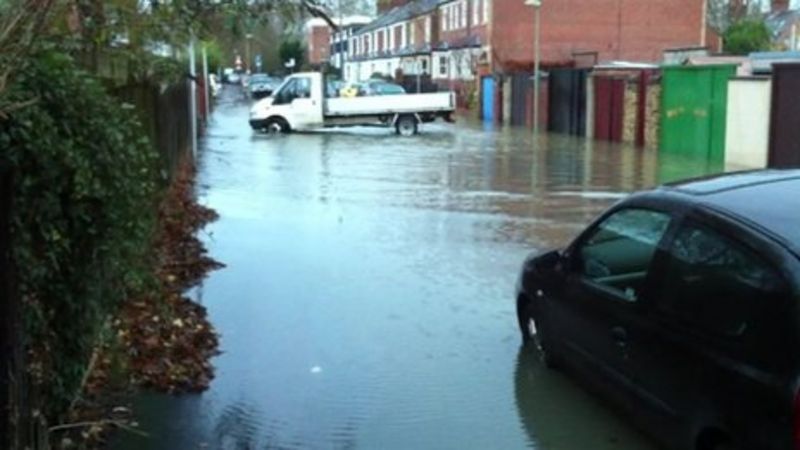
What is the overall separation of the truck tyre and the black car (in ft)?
99.3

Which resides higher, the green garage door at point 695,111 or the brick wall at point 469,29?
the brick wall at point 469,29

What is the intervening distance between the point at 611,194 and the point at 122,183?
14.1 m

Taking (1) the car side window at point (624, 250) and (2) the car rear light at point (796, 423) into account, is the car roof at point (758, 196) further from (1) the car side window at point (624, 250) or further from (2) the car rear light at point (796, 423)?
(2) the car rear light at point (796, 423)

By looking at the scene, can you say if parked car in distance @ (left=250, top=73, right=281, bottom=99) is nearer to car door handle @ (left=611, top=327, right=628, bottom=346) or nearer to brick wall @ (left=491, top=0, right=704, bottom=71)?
brick wall @ (left=491, top=0, right=704, bottom=71)

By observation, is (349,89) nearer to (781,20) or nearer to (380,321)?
(380,321)

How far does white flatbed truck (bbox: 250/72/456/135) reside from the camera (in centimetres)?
3612

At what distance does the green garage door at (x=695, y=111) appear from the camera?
25141 millimetres

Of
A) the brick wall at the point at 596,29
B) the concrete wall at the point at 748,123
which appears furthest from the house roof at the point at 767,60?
the brick wall at the point at 596,29

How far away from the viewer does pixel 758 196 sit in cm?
495

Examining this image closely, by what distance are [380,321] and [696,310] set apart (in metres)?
3.84

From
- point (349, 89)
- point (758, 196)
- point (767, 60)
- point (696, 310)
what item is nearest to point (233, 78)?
point (349, 89)

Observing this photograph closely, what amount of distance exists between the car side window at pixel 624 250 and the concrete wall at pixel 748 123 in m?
17.8

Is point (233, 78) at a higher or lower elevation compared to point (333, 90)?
higher

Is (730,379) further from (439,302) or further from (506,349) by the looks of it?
(439,302)
